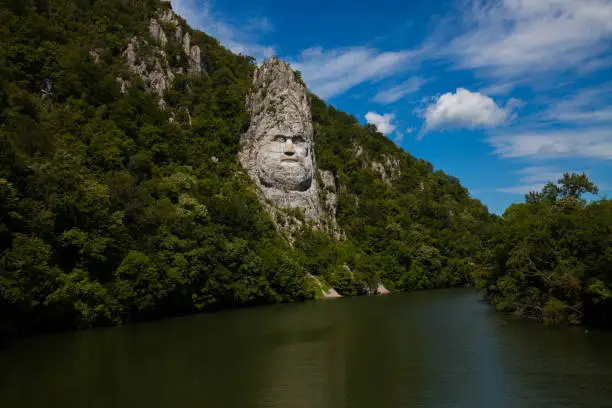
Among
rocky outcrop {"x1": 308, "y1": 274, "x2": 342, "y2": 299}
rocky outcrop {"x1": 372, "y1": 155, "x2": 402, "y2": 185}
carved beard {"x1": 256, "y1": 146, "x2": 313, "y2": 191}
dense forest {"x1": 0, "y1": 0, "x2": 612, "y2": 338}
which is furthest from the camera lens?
rocky outcrop {"x1": 372, "y1": 155, "x2": 402, "y2": 185}

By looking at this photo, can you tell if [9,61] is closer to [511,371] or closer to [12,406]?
[12,406]

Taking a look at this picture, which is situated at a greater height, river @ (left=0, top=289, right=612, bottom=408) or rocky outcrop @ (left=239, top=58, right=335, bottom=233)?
rocky outcrop @ (left=239, top=58, right=335, bottom=233)

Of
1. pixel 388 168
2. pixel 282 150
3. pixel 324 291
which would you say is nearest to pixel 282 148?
pixel 282 150

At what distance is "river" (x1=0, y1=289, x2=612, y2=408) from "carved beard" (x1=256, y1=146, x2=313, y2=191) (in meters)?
49.7

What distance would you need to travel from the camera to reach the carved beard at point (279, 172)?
278ft

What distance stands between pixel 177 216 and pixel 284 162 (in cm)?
3864

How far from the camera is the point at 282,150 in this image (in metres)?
85.9

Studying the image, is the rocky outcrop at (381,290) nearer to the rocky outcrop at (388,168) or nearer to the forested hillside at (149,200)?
the forested hillside at (149,200)

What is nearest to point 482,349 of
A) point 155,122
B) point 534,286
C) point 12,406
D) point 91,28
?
point 534,286

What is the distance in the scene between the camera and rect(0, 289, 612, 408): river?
56.6 feet

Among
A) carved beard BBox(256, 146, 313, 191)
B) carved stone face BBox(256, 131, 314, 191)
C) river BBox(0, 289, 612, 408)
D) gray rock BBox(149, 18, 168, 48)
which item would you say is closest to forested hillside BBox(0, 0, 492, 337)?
gray rock BBox(149, 18, 168, 48)

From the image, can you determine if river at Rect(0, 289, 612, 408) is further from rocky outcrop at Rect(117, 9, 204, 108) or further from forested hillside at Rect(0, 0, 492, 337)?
rocky outcrop at Rect(117, 9, 204, 108)

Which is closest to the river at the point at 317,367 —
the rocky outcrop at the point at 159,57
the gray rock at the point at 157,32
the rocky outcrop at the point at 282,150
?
the rocky outcrop at the point at 282,150

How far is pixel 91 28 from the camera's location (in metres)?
78.1
